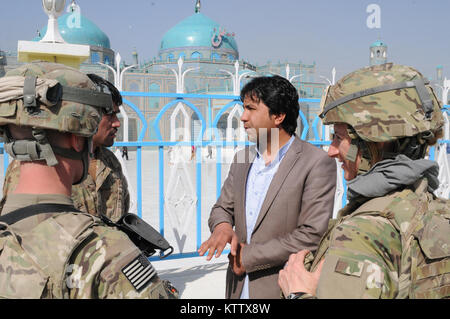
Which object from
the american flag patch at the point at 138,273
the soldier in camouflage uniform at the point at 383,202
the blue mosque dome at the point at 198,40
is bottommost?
the american flag patch at the point at 138,273

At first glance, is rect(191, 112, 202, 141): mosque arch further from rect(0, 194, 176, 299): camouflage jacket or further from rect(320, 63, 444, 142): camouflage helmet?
rect(0, 194, 176, 299): camouflage jacket

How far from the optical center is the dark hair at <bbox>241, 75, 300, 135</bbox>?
7.51ft

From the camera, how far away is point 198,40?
4181 cm

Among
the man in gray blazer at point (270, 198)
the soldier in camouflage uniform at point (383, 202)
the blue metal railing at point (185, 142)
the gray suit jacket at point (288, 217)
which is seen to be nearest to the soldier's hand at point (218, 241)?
the man in gray blazer at point (270, 198)

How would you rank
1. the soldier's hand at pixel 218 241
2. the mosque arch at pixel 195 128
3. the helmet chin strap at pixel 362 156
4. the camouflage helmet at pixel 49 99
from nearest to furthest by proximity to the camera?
the camouflage helmet at pixel 49 99
the helmet chin strap at pixel 362 156
the soldier's hand at pixel 218 241
the mosque arch at pixel 195 128

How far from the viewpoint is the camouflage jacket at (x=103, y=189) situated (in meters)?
2.39

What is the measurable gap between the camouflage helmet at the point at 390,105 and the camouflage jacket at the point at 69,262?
97 centimetres

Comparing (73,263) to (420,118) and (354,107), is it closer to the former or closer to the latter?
(354,107)

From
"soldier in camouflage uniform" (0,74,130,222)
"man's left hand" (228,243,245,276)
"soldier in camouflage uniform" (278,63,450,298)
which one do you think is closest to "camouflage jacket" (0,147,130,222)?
"soldier in camouflage uniform" (0,74,130,222)

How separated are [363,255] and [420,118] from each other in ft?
2.00

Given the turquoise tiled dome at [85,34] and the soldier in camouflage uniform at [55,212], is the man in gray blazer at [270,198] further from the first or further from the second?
the turquoise tiled dome at [85,34]

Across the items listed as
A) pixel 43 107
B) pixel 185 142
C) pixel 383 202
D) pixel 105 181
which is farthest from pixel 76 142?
pixel 185 142

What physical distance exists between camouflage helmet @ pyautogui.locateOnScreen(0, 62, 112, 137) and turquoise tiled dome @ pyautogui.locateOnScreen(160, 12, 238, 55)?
42102mm

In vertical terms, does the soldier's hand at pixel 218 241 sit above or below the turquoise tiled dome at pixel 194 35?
below
